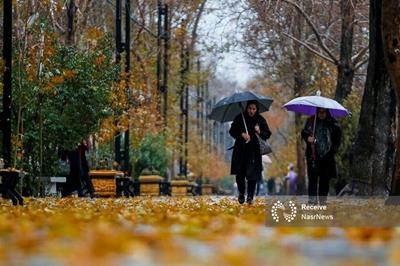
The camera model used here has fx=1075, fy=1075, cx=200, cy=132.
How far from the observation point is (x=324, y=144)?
57.5ft

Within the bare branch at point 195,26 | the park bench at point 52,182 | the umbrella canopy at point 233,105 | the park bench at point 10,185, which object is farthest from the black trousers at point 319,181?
the bare branch at point 195,26

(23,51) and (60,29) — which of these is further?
(60,29)

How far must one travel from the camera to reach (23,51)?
24250mm

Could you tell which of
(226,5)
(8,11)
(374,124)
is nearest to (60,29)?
(226,5)

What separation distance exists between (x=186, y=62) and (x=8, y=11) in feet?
106

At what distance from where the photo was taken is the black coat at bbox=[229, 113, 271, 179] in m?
17.9

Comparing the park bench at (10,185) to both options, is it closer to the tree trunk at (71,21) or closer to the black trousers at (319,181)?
the black trousers at (319,181)

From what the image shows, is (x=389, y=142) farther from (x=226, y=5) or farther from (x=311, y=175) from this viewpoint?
(x=226, y=5)

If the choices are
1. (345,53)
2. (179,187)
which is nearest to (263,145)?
Result: (345,53)

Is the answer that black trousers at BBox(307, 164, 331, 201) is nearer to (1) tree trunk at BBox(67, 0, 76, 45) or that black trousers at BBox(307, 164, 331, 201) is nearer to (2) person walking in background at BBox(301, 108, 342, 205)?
(2) person walking in background at BBox(301, 108, 342, 205)

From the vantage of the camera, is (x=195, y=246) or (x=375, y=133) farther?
(x=375, y=133)

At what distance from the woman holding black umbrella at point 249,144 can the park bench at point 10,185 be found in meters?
3.74

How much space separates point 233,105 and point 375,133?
4432mm

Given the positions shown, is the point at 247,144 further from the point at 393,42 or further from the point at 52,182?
the point at 52,182
